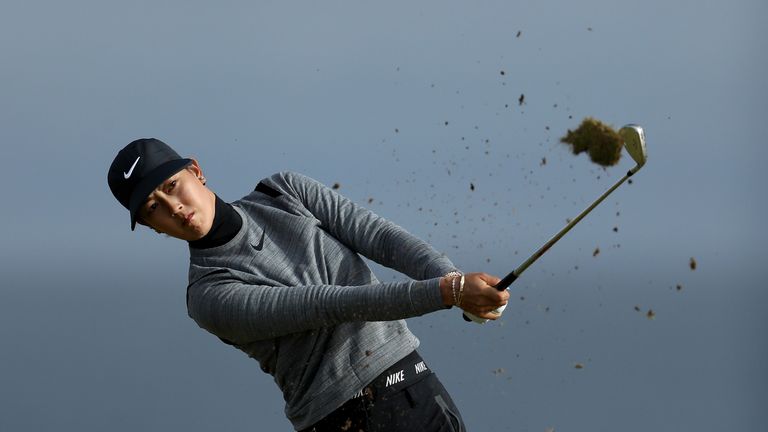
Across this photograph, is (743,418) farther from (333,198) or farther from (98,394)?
(333,198)

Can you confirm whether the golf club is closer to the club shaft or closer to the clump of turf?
the club shaft

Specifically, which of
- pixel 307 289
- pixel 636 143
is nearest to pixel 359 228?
pixel 307 289

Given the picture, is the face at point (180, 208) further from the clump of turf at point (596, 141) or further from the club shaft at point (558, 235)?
the clump of turf at point (596, 141)

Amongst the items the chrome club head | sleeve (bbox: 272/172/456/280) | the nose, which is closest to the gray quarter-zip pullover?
sleeve (bbox: 272/172/456/280)

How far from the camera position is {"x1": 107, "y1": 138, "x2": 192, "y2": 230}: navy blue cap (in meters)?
2.97

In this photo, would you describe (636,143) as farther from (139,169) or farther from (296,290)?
(139,169)

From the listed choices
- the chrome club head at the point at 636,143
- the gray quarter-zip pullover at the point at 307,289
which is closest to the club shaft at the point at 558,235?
the chrome club head at the point at 636,143

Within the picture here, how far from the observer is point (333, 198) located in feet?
10.5

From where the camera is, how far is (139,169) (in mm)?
3002

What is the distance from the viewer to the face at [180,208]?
9.77ft

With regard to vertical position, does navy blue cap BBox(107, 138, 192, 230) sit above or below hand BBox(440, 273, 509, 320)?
below

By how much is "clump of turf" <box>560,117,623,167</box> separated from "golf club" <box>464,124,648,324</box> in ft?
3.12

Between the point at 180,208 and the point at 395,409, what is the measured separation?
2.65ft

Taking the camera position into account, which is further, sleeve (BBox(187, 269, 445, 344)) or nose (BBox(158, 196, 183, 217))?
nose (BBox(158, 196, 183, 217))
